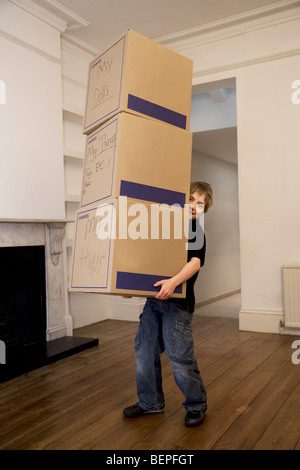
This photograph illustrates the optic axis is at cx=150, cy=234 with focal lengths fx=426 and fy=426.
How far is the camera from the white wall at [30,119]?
292 centimetres

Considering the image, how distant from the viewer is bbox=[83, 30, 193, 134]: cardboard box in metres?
1.54

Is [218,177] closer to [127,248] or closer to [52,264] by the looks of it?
[52,264]

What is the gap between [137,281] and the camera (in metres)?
1.51

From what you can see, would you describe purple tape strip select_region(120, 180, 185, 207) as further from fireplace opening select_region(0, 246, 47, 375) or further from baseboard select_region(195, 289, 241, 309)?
baseboard select_region(195, 289, 241, 309)

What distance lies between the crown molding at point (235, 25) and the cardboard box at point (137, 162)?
2.28 meters

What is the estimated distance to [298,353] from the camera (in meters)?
2.78

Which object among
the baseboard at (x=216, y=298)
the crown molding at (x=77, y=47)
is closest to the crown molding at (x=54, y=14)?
the crown molding at (x=77, y=47)

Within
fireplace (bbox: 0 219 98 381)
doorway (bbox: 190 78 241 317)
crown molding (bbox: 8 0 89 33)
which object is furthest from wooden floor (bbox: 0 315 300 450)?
crown molding (bbox: 8 0 89 33)

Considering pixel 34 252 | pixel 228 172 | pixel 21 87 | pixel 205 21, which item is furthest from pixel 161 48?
pixel 228 172

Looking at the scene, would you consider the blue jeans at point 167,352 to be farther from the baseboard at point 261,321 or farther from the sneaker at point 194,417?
the baseboard at point 261,321

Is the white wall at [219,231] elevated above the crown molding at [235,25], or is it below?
below

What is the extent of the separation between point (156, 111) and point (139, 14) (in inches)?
84.0

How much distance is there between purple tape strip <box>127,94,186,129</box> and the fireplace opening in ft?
5.54

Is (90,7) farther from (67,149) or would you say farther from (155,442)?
(155,442)
